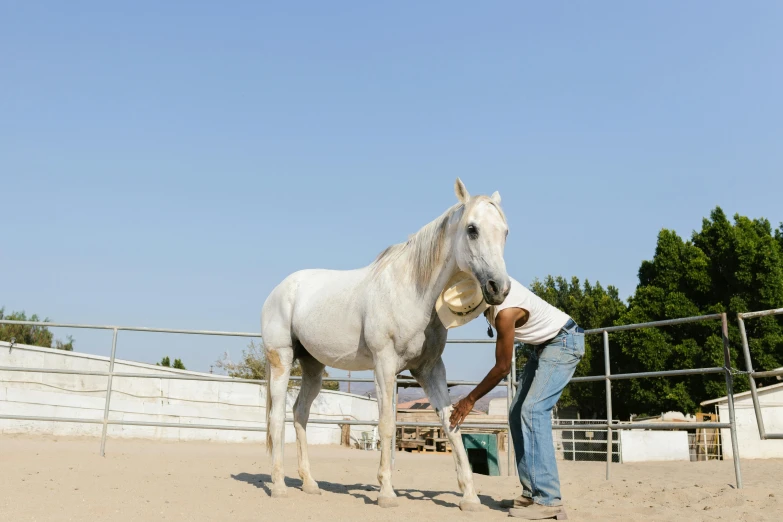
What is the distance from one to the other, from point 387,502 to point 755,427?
540 inches

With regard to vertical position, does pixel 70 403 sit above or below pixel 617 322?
below

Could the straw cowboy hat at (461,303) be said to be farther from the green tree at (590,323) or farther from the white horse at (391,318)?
the green tree at (590,323)

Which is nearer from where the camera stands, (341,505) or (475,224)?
(475,224)

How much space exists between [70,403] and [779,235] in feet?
78.7

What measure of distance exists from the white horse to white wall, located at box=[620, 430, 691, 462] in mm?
12093

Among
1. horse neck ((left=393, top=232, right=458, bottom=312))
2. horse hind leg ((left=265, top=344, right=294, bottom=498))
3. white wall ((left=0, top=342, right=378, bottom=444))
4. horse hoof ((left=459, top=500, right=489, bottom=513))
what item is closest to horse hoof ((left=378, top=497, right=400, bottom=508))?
horse hoof ((left=459, top=500, right=489, bottom=513))

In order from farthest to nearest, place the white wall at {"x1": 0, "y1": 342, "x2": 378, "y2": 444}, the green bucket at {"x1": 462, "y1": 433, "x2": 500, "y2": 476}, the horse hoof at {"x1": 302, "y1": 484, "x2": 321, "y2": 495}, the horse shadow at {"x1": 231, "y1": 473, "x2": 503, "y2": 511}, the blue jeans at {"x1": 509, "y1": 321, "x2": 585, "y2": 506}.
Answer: the white wall at {"x1": 0, "y1": 342, "x2": 378, "y2": 444} < the green bucket at {"x1": 462, "y1": 433, "x2": 500, "y2": 476} < the horse hoof at {"x1": 302, "y1": 484, "x2": 321, "y2": 495} < the horse shadow at {"x1": 231, "y1": 473, "x2": 503, "y2": 511} < the blue jeans at {"x1": 509, "y1": 321, "x2": 585, "y2": 506}

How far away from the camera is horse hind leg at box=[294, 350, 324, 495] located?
464 cm

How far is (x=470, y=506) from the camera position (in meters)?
3.80

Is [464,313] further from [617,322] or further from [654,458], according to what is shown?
[617,322]

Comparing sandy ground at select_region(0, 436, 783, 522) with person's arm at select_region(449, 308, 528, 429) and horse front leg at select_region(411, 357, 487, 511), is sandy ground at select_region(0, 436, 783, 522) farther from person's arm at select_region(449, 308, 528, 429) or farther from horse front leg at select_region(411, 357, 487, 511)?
person's arm at select_region(449, 308, 528, 429)

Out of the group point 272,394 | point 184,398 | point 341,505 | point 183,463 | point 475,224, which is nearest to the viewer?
point 475,224

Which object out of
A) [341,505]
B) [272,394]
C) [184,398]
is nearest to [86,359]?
[184,398]

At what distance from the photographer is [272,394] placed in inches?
191
